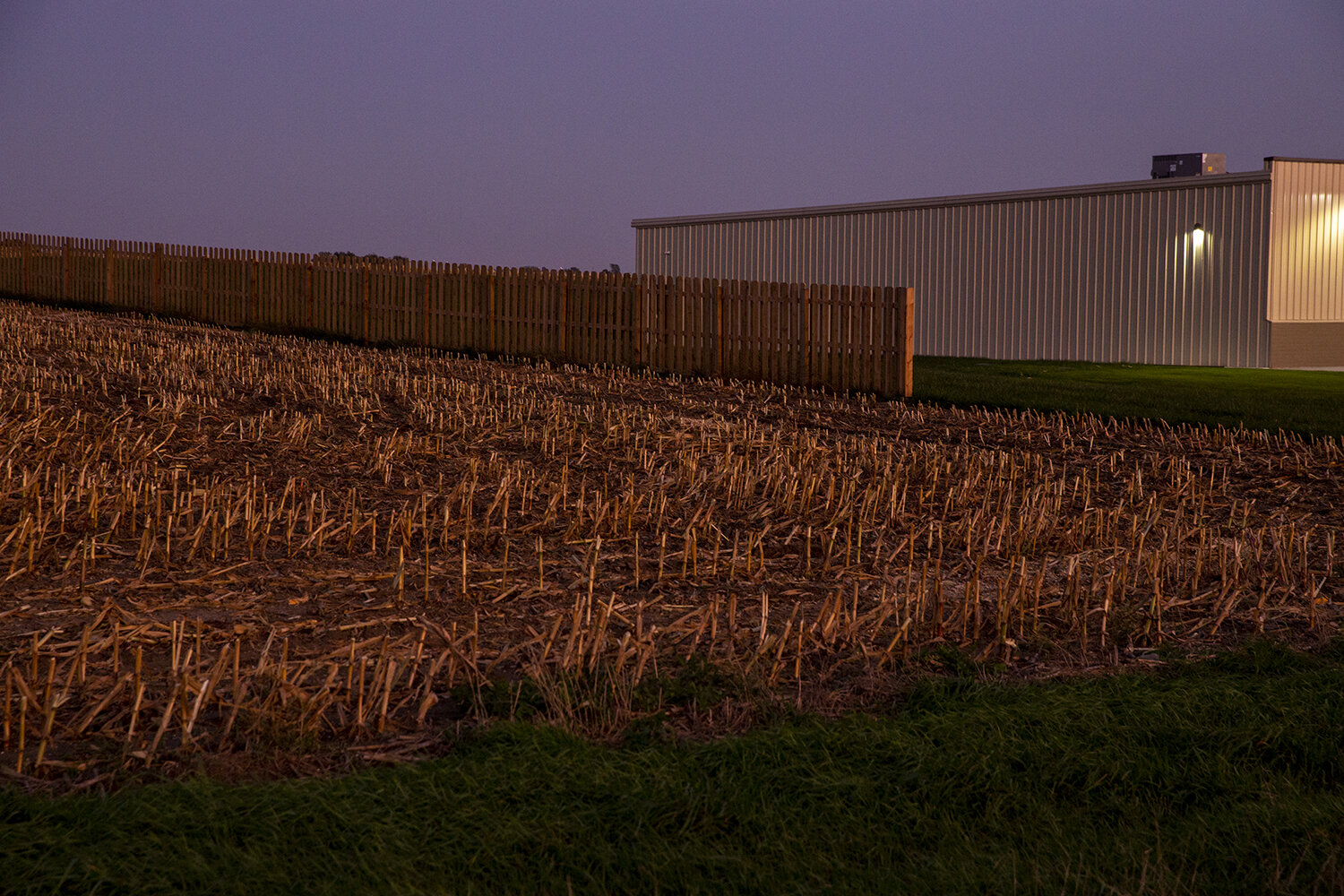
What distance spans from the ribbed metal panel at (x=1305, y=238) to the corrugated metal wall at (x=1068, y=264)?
13.2 inches

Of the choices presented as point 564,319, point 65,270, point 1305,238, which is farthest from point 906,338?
point 65,270

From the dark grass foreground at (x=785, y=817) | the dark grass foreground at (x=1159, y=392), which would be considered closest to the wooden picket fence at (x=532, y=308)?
the dark grass foreground at (x=1159, y=392)

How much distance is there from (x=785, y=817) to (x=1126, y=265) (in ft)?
78.0

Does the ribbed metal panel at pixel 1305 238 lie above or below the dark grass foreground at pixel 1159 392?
above

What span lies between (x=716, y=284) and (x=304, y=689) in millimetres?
15433

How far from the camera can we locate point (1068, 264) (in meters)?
26.1

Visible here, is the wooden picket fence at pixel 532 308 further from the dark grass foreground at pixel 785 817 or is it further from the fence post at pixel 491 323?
the dark grass foreground at pixel 785 817

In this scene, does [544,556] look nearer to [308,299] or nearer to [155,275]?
[308,299]

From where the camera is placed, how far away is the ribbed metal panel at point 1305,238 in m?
23.6

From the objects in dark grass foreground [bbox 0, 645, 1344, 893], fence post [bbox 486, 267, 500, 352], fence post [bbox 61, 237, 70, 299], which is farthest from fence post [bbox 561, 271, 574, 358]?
dark grass foreground [bbox 0, 645, 1344, 893]

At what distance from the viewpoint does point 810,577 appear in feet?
21.6

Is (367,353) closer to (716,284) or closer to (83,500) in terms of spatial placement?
(716,284)

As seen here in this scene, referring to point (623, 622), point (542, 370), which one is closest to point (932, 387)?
point (542, 370)

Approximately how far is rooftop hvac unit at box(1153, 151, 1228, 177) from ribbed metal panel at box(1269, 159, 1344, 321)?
2.76 m
